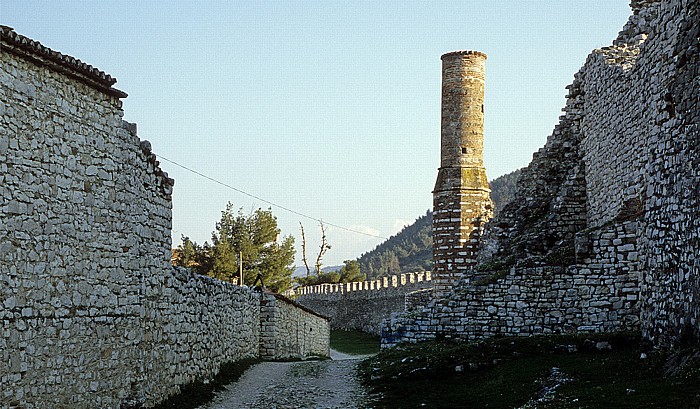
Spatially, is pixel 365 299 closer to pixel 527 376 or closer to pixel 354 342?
pixel 354 342

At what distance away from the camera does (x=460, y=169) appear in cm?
2883

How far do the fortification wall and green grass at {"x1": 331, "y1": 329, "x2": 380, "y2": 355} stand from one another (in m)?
0.52

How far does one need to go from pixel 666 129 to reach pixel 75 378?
8.28 metres

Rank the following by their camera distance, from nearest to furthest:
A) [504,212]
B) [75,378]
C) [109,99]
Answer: [75,378] → [109,99] → [504,212]

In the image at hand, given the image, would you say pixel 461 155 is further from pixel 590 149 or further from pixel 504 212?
pixel 590 149

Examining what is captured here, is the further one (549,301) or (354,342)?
(354,342)

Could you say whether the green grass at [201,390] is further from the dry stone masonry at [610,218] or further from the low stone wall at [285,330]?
the low stone wall at [285,330]

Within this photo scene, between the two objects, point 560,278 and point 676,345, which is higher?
point 560,278

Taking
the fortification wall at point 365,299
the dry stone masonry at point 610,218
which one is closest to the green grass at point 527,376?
the dry stone masonry at point 610,218

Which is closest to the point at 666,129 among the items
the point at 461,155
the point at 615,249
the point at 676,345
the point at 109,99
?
the point at 676,345

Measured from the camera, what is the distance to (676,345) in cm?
1149

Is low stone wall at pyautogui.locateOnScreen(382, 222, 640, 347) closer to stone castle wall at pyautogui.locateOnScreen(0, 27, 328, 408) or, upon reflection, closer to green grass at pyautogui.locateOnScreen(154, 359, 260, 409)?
green grass at pyautogui.locateOnScreen(154, 359, 260, 409)

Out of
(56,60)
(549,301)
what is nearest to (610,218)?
(549,301)

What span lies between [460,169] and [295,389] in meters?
14.3
